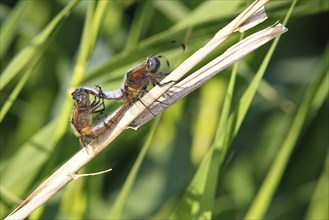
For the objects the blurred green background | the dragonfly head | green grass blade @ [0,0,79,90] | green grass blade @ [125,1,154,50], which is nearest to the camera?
the dragonfly head

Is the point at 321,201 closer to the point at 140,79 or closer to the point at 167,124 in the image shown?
the point at 167,124

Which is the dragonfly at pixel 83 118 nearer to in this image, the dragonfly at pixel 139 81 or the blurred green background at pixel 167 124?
the dragonfly at pixel 139 81

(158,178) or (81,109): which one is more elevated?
(81,109)

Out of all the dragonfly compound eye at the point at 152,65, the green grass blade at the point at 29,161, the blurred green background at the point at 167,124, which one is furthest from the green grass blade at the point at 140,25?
the dragonfly compound eye at the point at 152,65

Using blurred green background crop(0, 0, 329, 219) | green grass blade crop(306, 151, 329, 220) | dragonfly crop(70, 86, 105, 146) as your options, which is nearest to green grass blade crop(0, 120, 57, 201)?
blurred green background crop(0, 0, 329, 219)

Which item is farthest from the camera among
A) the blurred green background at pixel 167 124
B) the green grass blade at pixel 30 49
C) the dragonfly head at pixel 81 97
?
the blurred green background at pixel 167 124

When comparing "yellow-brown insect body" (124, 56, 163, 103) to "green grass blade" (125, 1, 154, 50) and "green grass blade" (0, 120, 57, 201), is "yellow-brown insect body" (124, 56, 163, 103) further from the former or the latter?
"green grass blade" (125, 1, 154, 50)

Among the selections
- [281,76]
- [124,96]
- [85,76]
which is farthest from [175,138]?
[124,96]

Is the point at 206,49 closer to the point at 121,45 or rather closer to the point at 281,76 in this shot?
the point at 121,45

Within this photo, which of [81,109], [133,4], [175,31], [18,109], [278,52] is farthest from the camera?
[278,52]
